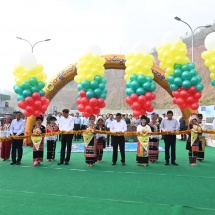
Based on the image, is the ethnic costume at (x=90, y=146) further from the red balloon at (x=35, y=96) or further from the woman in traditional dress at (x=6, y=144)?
the red balloon at (x=35, y=96)

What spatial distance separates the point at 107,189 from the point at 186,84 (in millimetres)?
4992

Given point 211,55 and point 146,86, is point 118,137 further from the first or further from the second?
point 211,55

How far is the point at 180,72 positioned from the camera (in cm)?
903

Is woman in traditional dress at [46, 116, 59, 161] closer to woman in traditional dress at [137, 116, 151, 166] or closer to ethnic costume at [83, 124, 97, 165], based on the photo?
ethnic costume at [83, 124, 97, 165]

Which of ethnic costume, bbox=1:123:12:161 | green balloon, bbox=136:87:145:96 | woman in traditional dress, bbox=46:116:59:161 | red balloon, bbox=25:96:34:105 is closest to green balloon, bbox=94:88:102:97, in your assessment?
green balloon, bbox=136:87:145:96

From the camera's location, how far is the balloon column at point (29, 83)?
9.36 metres

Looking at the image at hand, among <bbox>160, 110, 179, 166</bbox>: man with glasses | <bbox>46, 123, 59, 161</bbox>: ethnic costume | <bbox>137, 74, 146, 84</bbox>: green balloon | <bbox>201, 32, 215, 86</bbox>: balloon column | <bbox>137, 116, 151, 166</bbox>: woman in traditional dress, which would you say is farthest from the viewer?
<bbox>137, 74, 146, 84</bbox>: green balloon

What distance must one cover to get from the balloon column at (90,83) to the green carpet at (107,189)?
2.17m

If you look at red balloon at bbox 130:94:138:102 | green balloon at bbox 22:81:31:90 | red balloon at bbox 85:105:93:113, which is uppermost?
green balloon at bbox 22:81:31:90

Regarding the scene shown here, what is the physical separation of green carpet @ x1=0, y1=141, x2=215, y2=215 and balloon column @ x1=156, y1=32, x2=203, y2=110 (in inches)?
90.2

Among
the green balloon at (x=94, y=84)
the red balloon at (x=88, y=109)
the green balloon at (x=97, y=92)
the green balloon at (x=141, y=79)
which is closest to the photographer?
the green balloon at (x=141, y=79)

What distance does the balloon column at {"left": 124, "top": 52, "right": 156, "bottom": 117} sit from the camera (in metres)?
8.91


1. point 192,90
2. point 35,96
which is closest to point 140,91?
point 192,90

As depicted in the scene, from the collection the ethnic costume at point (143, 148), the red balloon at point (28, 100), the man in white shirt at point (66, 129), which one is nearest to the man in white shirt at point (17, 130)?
the man in white shirt at point (66, 129)
